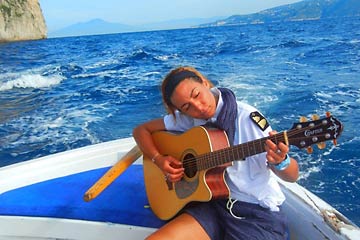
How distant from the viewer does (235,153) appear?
6.37ft

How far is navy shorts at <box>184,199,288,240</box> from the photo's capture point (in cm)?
197

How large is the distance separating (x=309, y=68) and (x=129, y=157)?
11.4 meters

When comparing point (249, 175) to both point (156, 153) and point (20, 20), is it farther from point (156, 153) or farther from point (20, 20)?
point (20, 20)

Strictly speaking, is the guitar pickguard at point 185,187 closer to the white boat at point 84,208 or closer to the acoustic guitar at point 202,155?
A: the acoustic guitar at point 202,155

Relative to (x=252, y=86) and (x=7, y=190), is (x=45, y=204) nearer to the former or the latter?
(x=7, y=190)

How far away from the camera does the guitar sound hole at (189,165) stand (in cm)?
223

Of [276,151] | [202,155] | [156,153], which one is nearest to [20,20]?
[156,153]

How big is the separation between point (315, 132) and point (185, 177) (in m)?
0.89

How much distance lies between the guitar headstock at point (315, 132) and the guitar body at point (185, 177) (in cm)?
43

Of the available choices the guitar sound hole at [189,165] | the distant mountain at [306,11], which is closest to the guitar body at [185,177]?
the guitar sound hole at [189,165]

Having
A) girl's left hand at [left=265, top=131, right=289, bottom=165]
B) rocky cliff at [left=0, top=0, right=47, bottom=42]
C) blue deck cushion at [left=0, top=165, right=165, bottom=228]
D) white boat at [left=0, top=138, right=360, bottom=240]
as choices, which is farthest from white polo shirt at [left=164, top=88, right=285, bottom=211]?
rocky cliff at [left=0, top=0, right=47, bottom=42]

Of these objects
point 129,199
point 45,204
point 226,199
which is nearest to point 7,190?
point 45,204

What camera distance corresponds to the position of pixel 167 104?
2.21 meters

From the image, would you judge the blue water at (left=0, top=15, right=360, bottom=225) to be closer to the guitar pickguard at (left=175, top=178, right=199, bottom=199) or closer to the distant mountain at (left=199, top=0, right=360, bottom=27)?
the guitar pickguard at (left=175, top=178, right=199, bottom=199)
